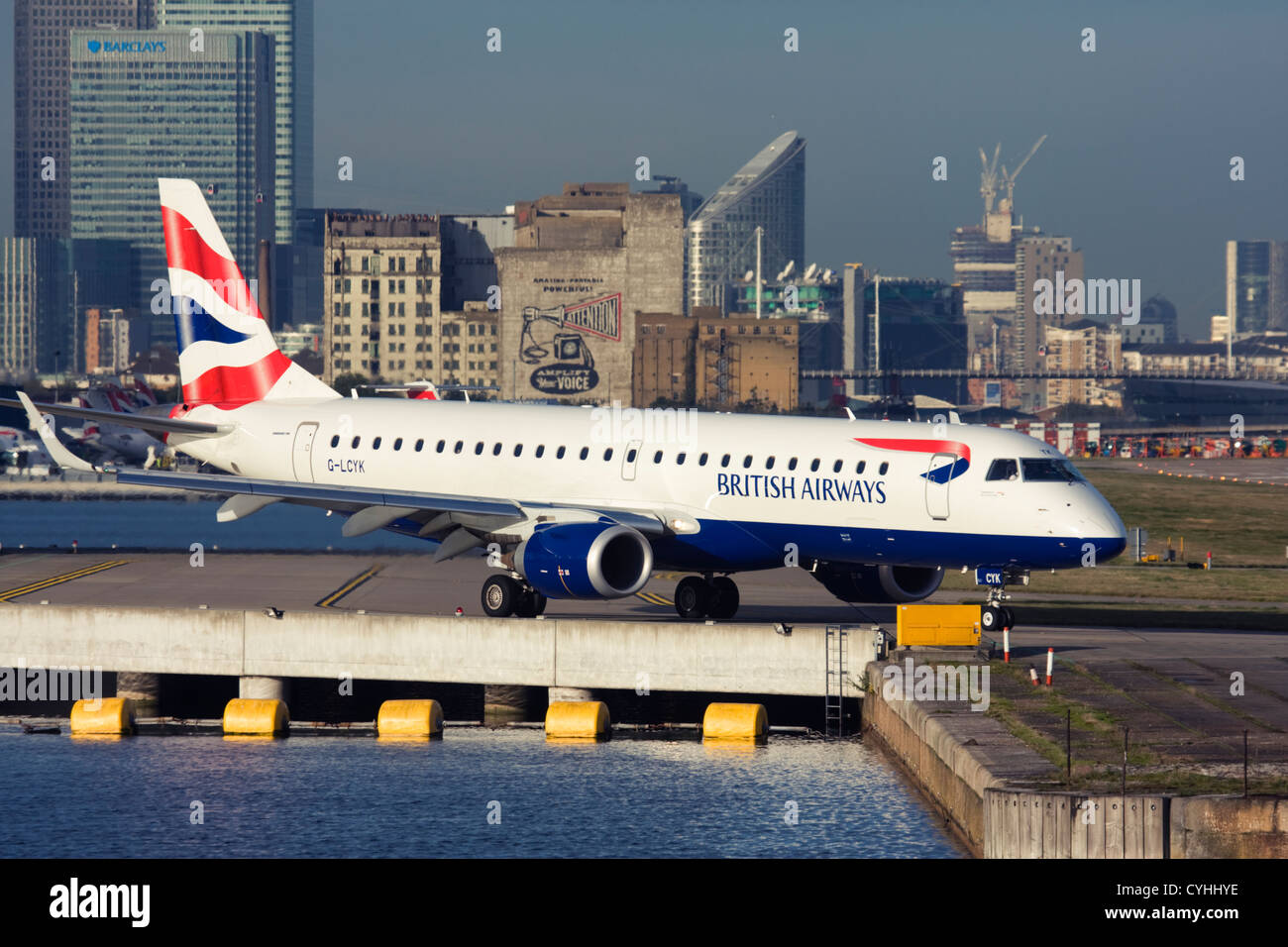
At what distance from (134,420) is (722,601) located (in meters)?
16.4

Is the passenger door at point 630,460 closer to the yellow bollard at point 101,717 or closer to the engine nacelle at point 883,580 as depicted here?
the engine nacelle at point 883,580

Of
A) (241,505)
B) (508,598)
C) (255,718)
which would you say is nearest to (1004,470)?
(508,598)

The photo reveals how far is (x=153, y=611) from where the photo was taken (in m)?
45.7

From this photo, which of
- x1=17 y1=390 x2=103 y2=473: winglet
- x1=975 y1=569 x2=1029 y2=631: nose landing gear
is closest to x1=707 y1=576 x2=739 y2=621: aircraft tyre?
x1=975 y1=569 x2=1029 y2=631: nose landing gear

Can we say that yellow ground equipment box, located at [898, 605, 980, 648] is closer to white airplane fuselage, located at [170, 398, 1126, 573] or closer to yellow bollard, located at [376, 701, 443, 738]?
white airplane fuselage, located at [170, 398, 1126, 573]

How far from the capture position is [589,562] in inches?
1689

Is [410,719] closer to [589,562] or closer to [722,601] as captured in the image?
[589,562]

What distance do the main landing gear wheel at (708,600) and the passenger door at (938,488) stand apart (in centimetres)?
773

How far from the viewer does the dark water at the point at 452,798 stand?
33.1m
